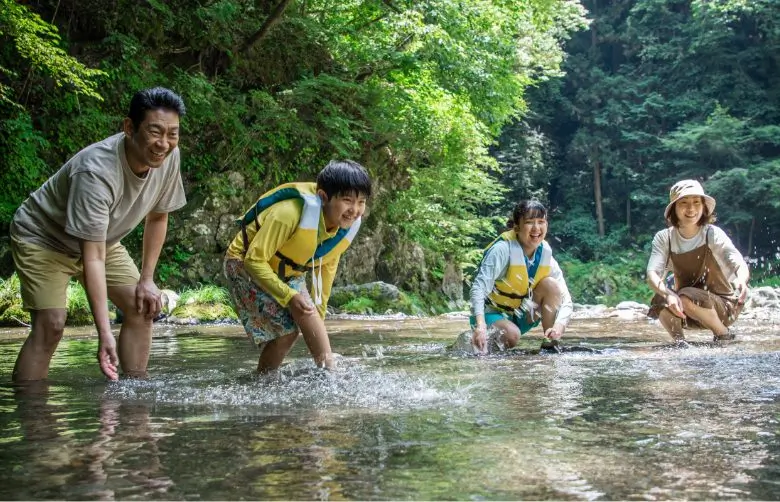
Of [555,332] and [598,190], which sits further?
[598,190]

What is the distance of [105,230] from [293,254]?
100 centimetres

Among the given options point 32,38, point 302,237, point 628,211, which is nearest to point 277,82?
point 32,38

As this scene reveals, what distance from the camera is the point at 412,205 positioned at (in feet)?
74.3

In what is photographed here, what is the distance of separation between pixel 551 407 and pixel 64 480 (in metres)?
1.96

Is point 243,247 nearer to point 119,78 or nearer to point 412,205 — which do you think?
point 119,78

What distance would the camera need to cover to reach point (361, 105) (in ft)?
58.0

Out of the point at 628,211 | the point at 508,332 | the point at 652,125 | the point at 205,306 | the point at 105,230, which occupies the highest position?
the point at 652,125

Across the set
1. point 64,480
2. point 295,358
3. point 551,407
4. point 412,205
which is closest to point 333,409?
point 551,407

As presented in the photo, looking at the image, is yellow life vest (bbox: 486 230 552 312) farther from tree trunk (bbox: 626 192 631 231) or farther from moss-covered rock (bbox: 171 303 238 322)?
tree trunk (bbox: 626 192 631 231)

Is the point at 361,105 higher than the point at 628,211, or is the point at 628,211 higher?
the point at 361,105

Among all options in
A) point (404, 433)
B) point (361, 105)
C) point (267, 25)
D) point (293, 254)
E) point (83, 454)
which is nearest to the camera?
point (83, 454)

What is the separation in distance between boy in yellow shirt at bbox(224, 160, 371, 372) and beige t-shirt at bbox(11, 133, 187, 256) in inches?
21.7

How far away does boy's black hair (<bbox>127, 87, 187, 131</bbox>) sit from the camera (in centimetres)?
375

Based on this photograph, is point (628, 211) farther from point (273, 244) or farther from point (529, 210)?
point (273, 244)
